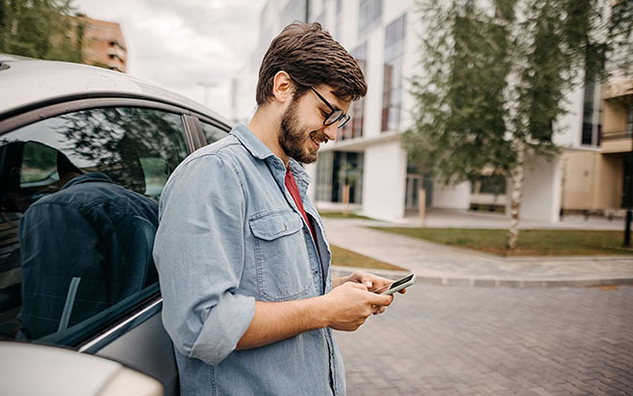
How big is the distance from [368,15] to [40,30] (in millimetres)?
23204

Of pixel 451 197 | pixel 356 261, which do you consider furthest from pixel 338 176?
pixel 356 261

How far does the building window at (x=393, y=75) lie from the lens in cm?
2261

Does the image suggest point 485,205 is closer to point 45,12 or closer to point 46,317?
point 45,12

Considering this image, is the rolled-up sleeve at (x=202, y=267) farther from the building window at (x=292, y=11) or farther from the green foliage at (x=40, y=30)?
the building window at (x=292, y=11)

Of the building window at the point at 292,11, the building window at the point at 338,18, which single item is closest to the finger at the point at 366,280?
the building window at the point at 338,18

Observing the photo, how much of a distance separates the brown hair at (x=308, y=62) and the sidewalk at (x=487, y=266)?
20.7ft

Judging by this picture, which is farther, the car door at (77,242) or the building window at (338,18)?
the building window at (338,18)

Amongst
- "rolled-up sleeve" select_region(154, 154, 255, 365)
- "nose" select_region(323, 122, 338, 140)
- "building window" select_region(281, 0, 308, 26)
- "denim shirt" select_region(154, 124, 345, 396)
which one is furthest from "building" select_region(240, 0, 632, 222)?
"rolled-up sleeve" select_region(154, 154, 255, 365)

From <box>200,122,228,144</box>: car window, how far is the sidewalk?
6.05 metres

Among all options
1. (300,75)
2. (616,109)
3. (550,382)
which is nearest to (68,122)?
(300,75)

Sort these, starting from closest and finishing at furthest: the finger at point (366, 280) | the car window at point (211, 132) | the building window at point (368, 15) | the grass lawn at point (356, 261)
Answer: the finger at point (366, 280) → the car window at point (211, 132) → the grass lawn at point (356, 261) → the building window at point (368, 15)

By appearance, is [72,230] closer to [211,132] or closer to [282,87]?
[282,87]

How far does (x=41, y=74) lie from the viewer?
111 centimetres

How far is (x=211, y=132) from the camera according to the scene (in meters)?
2.40
